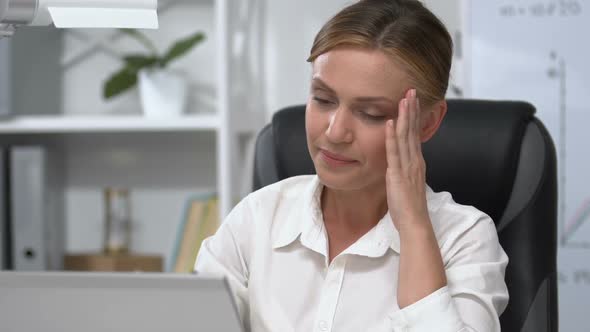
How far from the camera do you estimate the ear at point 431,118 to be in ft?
3.65

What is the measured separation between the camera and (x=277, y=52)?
2373 millimetres

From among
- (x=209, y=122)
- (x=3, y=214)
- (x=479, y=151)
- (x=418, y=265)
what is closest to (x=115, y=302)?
(x=418, y=265)

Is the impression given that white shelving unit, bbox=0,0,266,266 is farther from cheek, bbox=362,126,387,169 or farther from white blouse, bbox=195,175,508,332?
cheek, bbox=362,126,387,169

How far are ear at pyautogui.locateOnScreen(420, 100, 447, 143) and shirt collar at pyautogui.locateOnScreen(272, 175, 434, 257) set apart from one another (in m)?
0.08

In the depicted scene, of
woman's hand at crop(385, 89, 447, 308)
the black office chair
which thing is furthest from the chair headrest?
woman's hand at crop(385, 89, 447, 308)

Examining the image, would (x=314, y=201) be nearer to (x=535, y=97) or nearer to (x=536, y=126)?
(x=536, y=126)

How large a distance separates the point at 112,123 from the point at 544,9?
1104mm

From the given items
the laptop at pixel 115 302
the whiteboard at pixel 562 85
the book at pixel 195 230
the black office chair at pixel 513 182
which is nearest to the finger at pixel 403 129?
the black office chair at pixel 513 182

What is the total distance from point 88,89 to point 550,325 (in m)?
1.64

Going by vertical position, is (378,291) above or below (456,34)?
below

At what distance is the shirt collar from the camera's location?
111 cm

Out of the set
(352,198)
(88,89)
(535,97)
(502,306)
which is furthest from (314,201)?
(88,89)

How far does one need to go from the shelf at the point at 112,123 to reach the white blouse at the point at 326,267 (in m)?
0.94

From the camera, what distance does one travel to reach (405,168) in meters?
1.04
